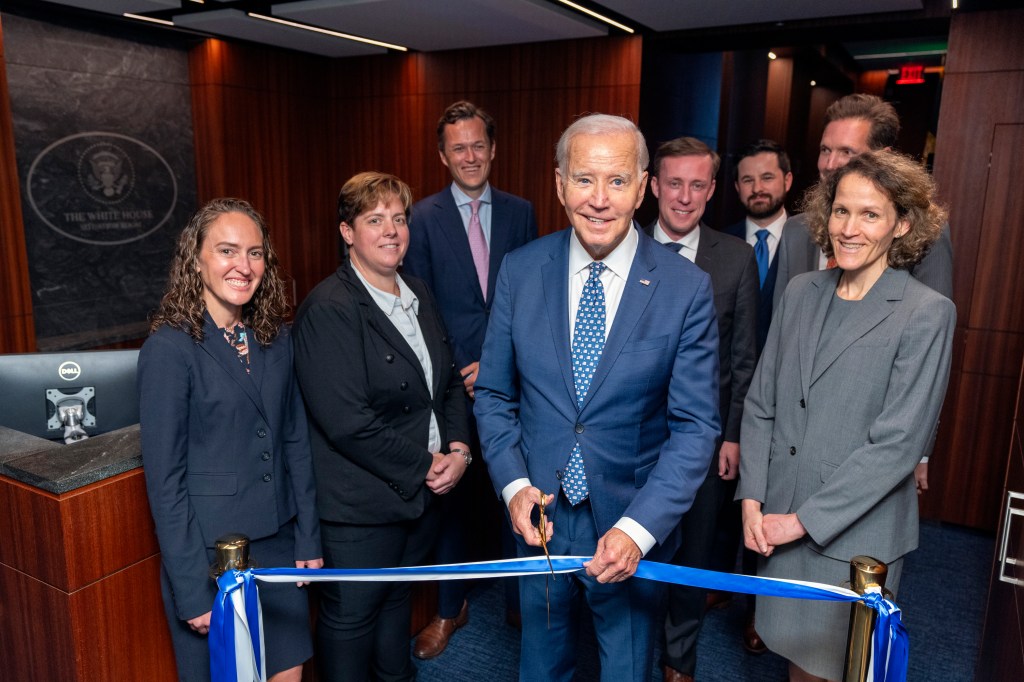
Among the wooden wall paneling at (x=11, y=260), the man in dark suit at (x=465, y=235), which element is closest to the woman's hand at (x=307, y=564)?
the man in dark suit at (x=465, y=235)

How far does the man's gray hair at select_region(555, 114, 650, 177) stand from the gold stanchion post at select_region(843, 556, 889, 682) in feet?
3.50

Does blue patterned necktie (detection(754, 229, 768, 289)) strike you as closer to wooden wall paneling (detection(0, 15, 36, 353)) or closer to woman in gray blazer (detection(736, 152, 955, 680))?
woman in gray blazer (detection(736, 152, 955, 680))

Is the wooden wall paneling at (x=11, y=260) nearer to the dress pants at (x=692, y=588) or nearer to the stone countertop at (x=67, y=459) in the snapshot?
the stone countertop at (x=67, y=459)

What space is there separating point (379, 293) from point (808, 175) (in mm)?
9934

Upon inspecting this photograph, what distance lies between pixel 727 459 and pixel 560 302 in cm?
121

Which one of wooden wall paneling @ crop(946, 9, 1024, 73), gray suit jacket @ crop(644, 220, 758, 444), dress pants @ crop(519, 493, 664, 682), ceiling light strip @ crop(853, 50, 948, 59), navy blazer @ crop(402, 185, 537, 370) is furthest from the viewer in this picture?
ceiling light strip @ crop(853, 50, 948, 59)

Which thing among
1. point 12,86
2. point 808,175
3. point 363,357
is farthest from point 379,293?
point 808,175

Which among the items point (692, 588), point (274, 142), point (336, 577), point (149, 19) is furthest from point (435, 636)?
point (274, 142)

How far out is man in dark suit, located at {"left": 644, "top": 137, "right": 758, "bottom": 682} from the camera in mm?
2711

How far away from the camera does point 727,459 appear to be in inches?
110

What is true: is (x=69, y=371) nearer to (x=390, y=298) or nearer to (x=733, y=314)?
(x=390, y=298)

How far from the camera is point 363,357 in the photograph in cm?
231

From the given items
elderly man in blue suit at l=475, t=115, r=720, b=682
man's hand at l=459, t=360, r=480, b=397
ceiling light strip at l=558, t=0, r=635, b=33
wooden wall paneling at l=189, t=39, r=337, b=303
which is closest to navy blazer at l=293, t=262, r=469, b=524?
elderly man in blue suit at l=475, t=115, r=720, b=682

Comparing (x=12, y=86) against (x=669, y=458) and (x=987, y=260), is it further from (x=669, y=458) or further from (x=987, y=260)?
Answer: (x=987, y=260)
